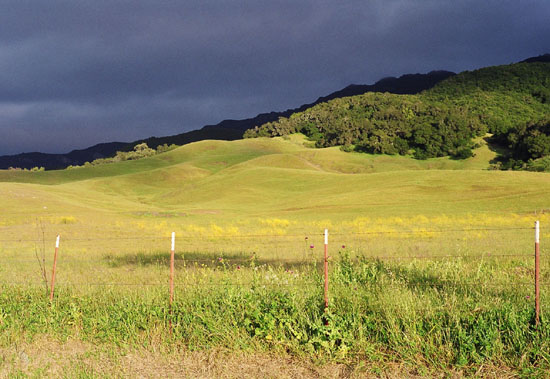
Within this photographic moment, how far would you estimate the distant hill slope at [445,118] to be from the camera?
10075 centimetres

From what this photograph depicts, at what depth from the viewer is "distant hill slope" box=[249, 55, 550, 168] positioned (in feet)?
331

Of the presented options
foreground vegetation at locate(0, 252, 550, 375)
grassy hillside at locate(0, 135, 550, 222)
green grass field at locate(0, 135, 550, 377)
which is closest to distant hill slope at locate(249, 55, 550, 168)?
grassy hillside at locate(0, 135, 550, 222)

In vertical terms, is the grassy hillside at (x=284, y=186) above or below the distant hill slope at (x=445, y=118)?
below

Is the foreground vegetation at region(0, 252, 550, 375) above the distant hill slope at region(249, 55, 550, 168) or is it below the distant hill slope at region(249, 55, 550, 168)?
below

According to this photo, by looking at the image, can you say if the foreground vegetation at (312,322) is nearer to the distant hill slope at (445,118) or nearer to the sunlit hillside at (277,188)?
the sunlit hillside at (277,188)

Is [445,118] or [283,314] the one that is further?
[445,118]

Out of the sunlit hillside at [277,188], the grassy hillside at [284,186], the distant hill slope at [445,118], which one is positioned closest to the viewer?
the sunlit hillside at [277,188]

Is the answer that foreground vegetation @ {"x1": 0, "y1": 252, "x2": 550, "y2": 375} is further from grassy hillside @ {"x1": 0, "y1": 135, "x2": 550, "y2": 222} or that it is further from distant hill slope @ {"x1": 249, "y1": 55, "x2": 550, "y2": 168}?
distant hill slope @ {"x1": 249, "y1": 55, "x2": 550, "y2": 168}

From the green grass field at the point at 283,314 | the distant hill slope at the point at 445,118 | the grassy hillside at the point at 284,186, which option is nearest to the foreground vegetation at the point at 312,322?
the green grass field at the point at 283,314

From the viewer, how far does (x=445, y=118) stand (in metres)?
108

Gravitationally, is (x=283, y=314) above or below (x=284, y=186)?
above

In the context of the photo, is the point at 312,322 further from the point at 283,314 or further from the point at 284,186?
the point at 284,186

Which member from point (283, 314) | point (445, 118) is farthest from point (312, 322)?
point (445, 118)

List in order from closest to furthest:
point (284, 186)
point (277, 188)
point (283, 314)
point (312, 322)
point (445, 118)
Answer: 1. point (312, 322)
2. point (283, 314)
3. point (277, 188)
4. point (284, 186)
5. point (445, 118)
